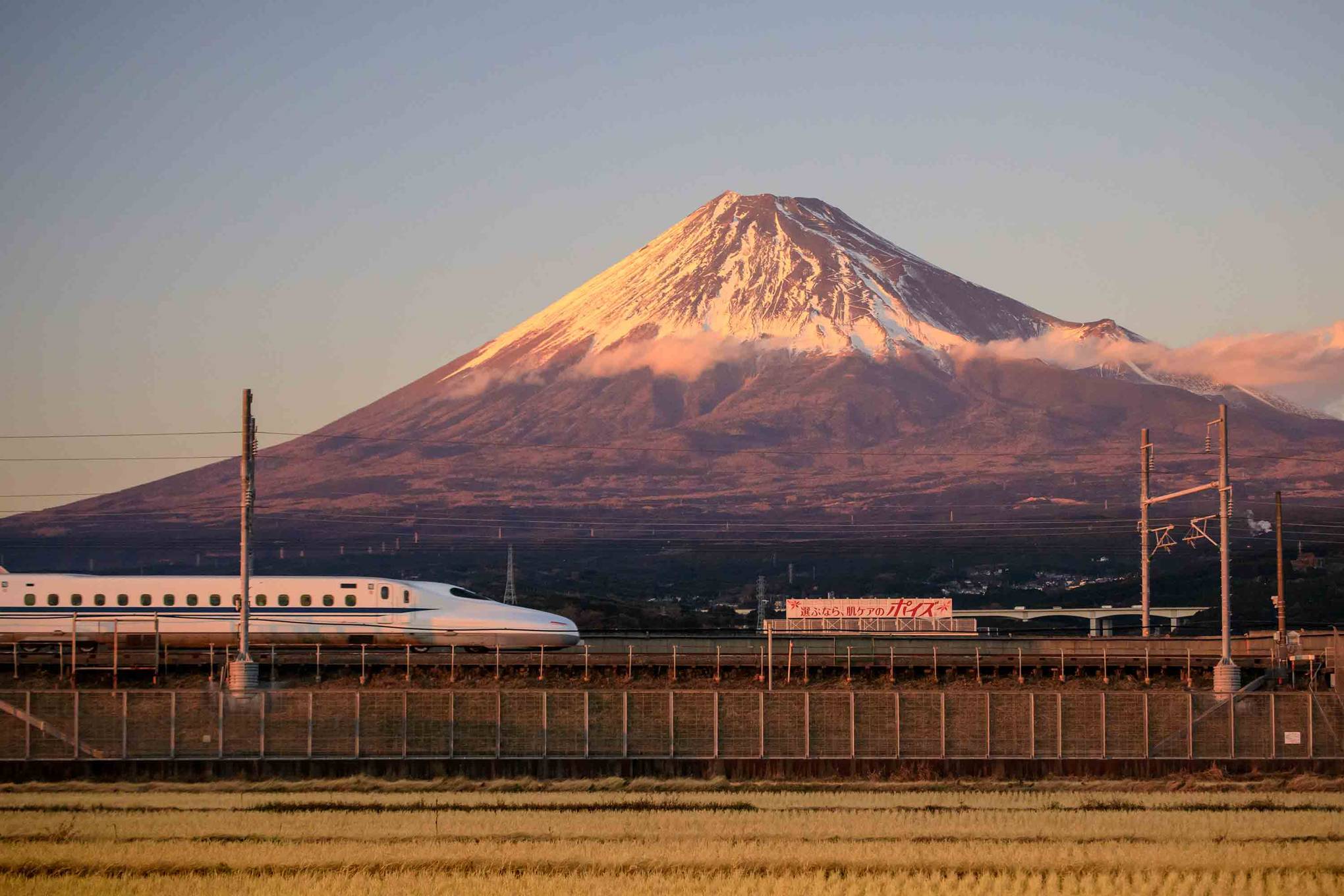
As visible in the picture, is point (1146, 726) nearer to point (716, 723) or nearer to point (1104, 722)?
point (1104, 722)

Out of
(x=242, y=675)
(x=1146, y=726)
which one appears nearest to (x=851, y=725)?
(x=1146, y=726)

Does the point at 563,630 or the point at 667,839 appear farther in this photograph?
the point at 563,630

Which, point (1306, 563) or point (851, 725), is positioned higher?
point (851, 725)

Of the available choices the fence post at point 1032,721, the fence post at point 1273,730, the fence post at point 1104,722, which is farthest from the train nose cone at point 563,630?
the fence post at point 1273,730

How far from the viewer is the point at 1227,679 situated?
160 feet

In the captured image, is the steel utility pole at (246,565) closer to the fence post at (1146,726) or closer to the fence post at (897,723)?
the fence post at (897,723)

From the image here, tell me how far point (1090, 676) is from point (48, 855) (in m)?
34.4

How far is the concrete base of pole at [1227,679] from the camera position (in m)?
48.6

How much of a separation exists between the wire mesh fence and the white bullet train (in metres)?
15.2

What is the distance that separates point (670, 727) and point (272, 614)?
24.1 meters

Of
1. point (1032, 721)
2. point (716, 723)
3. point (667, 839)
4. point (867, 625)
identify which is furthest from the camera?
point (867, 625)

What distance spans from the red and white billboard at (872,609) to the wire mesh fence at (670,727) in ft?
109

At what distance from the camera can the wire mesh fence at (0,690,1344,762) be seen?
42.3 metres

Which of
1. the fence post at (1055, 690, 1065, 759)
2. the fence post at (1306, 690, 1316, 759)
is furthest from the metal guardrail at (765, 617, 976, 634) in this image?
the fence post at (1055, 690, 1065, 759)
